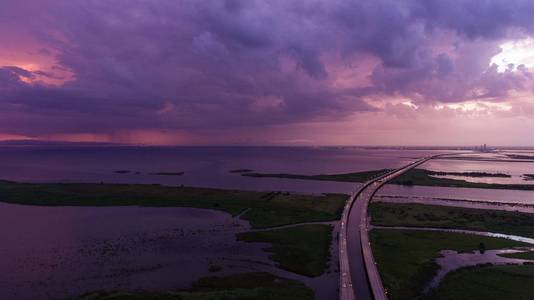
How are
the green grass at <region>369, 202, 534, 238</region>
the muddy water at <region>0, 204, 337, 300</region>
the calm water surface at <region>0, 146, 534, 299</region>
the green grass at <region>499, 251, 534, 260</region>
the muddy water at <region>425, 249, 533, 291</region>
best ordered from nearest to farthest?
the muddy water at <region>0, 204, 337, 300</region>, the calm water surface at <region>0, 146, 534, 299</region>, the muddy water at <region>425, 249, 533, 291</region>, the green grass at <region>499, 251, 534, 260</region>, the green grass at <region>369, 202, 534, 238</region>

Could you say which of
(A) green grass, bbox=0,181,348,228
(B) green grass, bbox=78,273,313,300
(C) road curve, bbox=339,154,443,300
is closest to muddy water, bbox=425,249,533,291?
(C) road curve, bbox=339,154,443,300

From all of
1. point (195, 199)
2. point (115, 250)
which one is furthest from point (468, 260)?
point (195, 199)

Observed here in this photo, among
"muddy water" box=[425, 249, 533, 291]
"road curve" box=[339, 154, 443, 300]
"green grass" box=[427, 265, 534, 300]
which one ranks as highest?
"road curve" box=[339, 154, 443, 300]

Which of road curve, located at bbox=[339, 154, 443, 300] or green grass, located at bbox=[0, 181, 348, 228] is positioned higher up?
green grass, located at bbox=[0, 181, 348, 228]

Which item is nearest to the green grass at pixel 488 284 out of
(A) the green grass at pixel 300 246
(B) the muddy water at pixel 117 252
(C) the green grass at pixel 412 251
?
(C) the green grass at pixel 412 251

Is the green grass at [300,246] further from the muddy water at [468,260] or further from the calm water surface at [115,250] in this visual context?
the muddy water at [468,260]

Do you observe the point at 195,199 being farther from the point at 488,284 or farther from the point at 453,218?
the point at 488,284

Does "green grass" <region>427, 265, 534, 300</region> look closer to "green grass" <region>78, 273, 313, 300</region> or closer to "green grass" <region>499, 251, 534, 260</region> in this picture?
"green grass" <region>499, 251, 534, 260</region>
